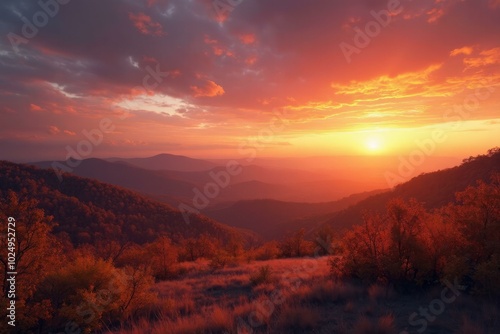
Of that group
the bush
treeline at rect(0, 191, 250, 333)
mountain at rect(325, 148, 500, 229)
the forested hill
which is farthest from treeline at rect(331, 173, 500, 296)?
the forested hill

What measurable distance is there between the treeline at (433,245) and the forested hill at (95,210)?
3703 centimetres

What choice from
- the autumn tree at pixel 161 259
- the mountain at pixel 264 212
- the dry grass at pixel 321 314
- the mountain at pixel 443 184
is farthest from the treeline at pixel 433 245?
the mountain at pixel 264 212

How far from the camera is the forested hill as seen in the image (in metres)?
40.1

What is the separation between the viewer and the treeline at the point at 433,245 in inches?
288

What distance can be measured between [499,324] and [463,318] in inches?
22.6

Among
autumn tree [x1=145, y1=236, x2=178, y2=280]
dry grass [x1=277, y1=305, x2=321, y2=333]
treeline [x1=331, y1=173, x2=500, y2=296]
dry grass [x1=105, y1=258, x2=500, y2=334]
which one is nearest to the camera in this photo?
dry grass [x1=105, y1=258, x2=500, y2=334]

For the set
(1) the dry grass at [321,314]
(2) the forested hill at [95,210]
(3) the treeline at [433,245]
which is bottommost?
(2) the forested hill at [95,210]

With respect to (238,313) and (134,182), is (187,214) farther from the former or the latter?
(134,182)

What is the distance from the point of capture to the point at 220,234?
56.7 m

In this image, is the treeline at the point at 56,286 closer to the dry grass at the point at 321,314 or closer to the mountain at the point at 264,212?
the dry grass at the point at 321,314

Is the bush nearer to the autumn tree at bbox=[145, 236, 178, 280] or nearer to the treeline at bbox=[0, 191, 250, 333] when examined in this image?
the treeline at bbox=[0, 191, 250, 333]

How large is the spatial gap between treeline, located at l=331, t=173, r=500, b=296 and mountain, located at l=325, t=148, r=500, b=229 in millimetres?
24037

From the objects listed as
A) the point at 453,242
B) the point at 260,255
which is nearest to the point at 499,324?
the point at 453,242

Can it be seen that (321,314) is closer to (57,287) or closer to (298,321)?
(298,321)
